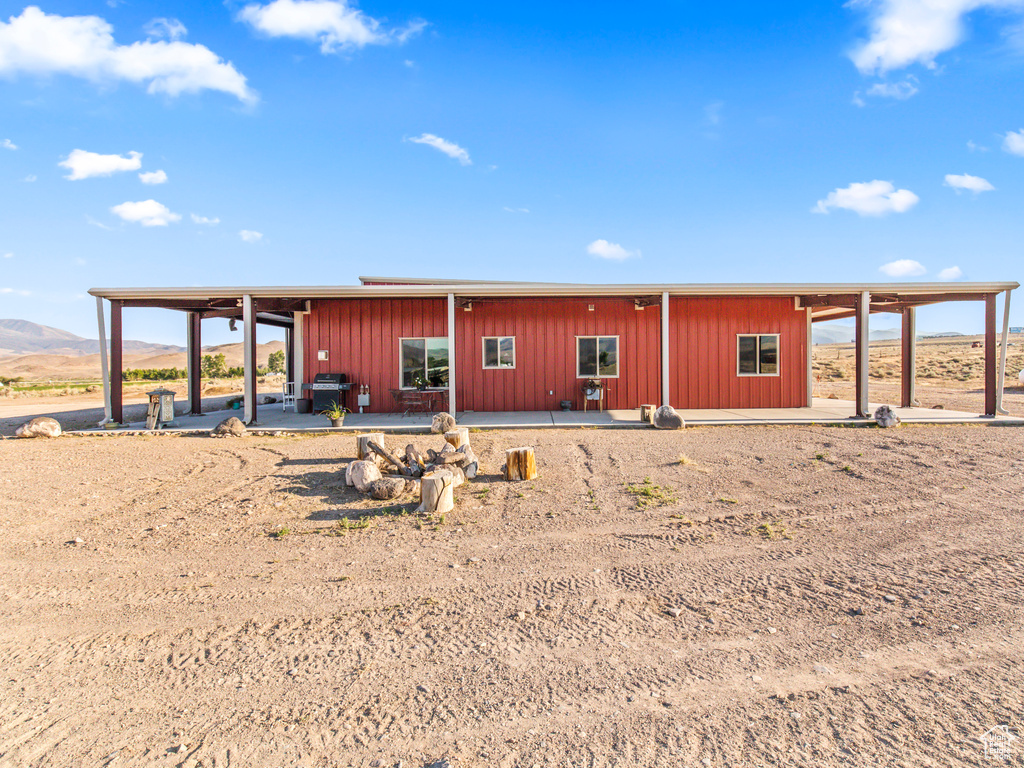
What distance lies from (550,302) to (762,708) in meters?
11.3

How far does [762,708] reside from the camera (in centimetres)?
234

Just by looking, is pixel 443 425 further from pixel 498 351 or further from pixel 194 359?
pixel 194 359

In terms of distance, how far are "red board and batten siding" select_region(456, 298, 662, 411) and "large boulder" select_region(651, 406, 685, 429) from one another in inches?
118

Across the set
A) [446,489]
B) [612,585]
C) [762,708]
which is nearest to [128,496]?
[446,489]

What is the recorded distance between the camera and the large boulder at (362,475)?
597 centimetres

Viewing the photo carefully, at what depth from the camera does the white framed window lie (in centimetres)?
1334

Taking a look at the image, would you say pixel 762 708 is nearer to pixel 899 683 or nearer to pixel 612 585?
pixel 899 683

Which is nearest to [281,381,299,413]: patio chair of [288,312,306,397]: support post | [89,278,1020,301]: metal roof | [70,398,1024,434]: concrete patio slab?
[288,312,306,397]: support post

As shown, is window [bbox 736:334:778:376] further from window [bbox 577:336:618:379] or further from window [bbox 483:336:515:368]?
window [bbox 483:336:515:368]

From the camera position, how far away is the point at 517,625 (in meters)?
3.11

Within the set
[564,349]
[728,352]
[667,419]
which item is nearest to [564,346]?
[564,349]

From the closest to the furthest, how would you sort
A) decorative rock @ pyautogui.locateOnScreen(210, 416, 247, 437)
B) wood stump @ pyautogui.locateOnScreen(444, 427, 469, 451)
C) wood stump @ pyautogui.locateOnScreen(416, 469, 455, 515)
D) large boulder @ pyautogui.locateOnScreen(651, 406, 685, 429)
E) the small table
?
wood stump @ pyautogui.locateOnScreen(416, 469, 455, 515) → wood stump @ pyautogui.locateOnScreen(444, 427, 469, 451) → decorative rock @ pyautogui.locateOnScreen(210, 416, 247, 437) → large boulder @ pyautogui.locateOnScreen(651, 406, 685, 429) → the small table

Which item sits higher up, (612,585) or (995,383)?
(995,383)

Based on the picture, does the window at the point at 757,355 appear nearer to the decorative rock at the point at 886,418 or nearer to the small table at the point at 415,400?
the decorative rock at the point at 886,418
